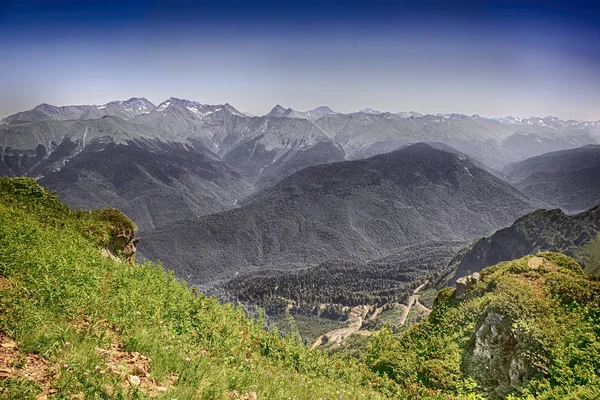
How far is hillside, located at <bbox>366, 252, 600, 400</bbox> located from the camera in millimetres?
12703

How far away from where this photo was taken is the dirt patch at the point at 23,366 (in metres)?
4.99

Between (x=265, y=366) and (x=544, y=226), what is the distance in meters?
198

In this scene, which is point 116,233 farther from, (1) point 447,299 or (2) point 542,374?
(2) point 542,374

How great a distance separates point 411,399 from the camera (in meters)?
12.9

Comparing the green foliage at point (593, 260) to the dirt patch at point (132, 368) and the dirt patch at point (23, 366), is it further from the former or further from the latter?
the dirt patch at point (23, 366)

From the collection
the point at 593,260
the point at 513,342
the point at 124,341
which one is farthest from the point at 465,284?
the point at 593,260

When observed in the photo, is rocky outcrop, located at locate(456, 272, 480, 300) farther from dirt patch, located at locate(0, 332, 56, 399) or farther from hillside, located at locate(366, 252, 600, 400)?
dirt patch, located at locate(0, 332, 56, 399)

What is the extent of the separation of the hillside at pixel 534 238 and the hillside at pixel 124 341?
15879 cm

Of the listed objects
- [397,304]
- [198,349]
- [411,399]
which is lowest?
[397,304]

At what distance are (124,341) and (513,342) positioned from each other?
1502 cm

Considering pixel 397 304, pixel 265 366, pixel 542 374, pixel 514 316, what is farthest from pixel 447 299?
A: pixel 397 304

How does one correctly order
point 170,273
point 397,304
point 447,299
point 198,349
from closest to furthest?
point 198,349, point 170,273, point 447,299, point 397,304

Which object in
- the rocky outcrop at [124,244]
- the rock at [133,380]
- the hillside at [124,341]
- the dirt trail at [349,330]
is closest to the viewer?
the hillside at [124,341]

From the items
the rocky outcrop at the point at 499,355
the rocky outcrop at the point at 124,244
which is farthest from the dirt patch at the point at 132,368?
the rocky outcrop at the point at 124,244
